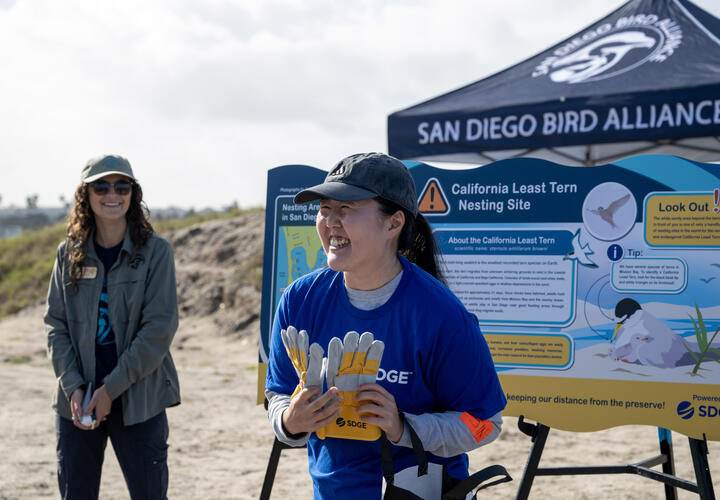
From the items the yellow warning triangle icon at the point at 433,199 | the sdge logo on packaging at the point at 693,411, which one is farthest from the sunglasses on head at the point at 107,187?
the sdge logo on packaging at the point at 693,411

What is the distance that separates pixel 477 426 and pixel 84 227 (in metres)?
2.08

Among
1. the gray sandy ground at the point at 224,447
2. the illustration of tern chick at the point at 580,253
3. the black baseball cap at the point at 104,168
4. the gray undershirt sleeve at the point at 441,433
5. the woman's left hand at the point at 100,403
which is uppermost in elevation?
the black baseball cap at the point at 104,168

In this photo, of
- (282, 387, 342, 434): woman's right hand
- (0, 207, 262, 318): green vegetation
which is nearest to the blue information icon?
(282, 387, 342, 434): woman's right hand

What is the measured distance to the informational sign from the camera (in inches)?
119

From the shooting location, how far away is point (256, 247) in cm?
1484

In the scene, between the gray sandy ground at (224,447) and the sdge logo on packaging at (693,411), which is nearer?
the sdge logo on packaging at (693,411)

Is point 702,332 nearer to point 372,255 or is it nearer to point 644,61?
point 372,255

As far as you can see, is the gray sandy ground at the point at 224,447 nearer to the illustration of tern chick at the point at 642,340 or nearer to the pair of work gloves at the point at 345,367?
the illustration of tern chick at the point at 642,340

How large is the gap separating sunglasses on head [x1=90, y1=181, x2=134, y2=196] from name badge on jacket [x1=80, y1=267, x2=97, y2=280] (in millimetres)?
330

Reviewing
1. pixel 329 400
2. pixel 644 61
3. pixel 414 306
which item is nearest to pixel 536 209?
pixel 414 306

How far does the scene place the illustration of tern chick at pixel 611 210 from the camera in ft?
10.4

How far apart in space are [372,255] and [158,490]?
68.1 inches

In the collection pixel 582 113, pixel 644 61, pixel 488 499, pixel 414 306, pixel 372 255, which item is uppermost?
pixel 644 61

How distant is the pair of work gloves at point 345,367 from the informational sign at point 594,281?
143 cm
